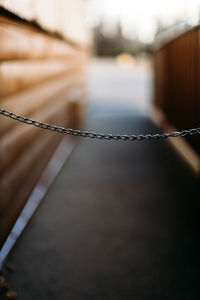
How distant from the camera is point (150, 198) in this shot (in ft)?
14.6

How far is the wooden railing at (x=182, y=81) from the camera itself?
16.6 feet

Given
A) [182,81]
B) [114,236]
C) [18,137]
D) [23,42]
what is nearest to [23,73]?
[23,42]

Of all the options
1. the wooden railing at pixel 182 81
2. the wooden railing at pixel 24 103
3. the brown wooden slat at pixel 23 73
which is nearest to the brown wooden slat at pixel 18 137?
the wooden railing at pixel 24 103

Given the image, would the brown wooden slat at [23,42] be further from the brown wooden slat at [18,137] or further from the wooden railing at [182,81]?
the wooden railing at [182,81]

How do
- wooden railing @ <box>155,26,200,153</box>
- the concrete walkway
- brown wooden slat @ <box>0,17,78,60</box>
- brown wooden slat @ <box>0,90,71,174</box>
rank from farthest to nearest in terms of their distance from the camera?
1. wooden railing @ <box>155,26,200,153</box>
2. brown wooden slat @ <box>0,90,71,174</box>
3. brown wooden slat @ <box>0,17,78,60</box>
4. the concrete walkway

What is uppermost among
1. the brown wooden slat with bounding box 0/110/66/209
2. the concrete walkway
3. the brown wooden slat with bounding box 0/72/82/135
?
the brown wooden slat with bounding box 0/72/82/135

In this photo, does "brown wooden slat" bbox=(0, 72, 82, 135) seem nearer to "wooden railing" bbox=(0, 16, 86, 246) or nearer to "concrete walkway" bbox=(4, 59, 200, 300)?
"wooden railing" bbox=(0, 16, 86, 246)

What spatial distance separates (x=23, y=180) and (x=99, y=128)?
516 centimetres

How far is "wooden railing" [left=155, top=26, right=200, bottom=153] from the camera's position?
5.07 metres

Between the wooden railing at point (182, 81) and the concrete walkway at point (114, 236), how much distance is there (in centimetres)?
77

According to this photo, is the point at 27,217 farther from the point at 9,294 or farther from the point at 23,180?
the point at 9,294

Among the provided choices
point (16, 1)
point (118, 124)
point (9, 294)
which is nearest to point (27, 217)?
point (9, 294)

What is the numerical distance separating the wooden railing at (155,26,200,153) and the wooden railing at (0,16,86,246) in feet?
5.96

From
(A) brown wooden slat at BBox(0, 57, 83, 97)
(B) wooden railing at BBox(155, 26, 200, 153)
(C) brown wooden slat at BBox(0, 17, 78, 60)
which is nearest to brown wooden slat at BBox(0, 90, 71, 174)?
(A) brown wooden slat at BBox(0, 57, 83, 97)
